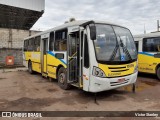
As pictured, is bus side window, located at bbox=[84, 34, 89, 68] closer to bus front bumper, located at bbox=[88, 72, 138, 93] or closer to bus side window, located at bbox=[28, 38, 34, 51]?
bus front bumper, located at bbox=[88, 72, 138, 93]

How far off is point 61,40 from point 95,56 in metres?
2.53

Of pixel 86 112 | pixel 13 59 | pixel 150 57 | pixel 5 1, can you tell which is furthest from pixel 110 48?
pixel 5 1

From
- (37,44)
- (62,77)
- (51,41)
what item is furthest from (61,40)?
(37,44)

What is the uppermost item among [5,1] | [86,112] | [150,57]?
[5,1]

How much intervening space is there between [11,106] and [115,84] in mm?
3434

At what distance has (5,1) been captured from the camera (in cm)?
2084

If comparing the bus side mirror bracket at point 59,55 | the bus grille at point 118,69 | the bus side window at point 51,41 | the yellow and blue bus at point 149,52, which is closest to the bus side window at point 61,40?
the bus side mirror bracket at point 59,55

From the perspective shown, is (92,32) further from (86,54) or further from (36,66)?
(36,66)

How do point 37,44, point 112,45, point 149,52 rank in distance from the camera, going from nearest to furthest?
point 112,45
point 149,52
point 37,44

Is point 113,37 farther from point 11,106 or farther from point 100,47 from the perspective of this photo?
point 11,106

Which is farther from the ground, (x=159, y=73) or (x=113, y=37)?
(x=113, y=37)

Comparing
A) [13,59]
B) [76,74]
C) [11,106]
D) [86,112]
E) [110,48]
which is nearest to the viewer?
[86,112]

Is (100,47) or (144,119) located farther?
(100,47)

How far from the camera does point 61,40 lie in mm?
7379
